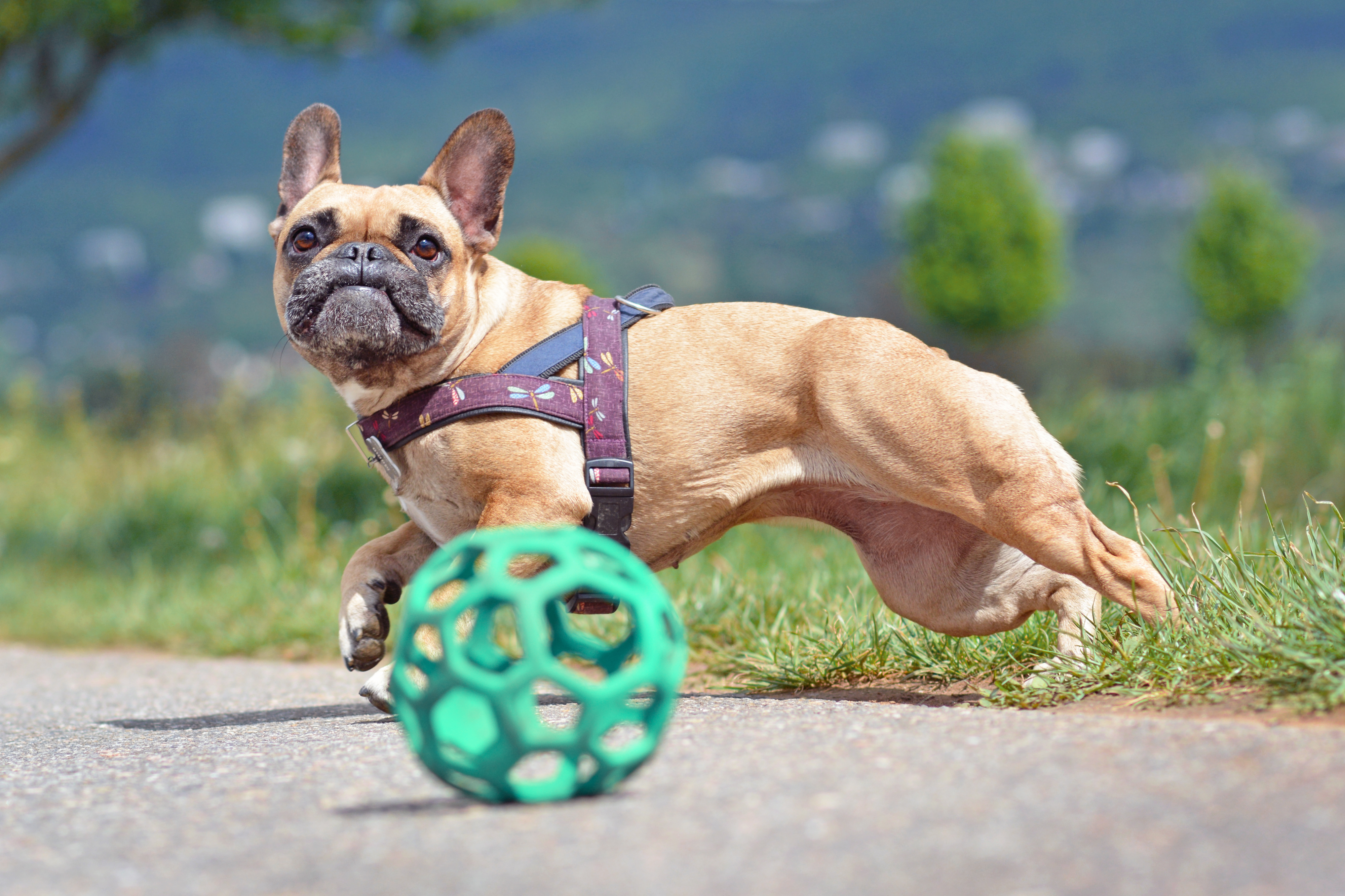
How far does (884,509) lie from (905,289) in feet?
105

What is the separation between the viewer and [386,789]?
8.29 ft

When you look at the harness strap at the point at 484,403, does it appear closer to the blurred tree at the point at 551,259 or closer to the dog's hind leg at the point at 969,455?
the dog's hind leg at the point at 969,455

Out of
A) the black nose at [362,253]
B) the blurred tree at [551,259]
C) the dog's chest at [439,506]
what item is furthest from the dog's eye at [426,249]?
the blurred tree at [551,259]

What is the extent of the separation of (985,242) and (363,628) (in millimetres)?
32035

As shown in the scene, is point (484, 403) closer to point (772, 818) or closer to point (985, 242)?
point (772, 818)

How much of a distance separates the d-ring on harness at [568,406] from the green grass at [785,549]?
0.90 m

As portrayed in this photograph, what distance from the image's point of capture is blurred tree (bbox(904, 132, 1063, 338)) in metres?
33.6

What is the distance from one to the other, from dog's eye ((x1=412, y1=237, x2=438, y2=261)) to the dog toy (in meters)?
1.69

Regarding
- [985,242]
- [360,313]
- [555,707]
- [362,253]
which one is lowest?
[555,707]

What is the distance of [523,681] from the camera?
86.6 inches

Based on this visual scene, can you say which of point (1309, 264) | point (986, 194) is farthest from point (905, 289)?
point (1309, 264)

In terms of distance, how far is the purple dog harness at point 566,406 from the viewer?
12.3 feet

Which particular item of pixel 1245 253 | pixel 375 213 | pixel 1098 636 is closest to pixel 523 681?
pixel 1098 636

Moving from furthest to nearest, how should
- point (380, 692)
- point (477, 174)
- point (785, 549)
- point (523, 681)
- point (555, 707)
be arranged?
point (785, 549), point (477, 174), point (555, 707), point (380, 692), point (523, 681)
